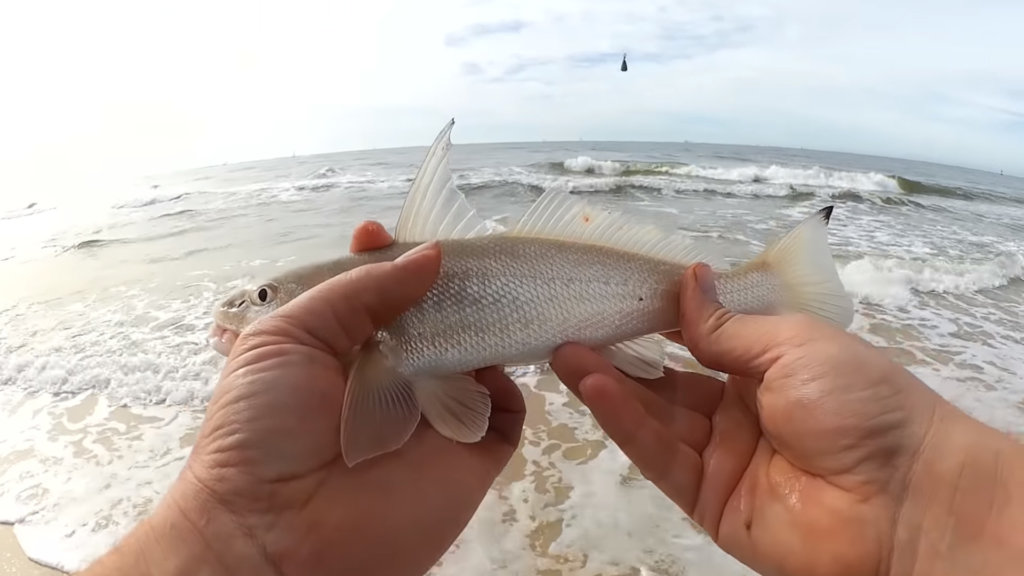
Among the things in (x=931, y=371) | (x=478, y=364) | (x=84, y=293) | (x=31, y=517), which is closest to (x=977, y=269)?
(x=931, y=371)

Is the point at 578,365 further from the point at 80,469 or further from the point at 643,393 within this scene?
the point at 80,469

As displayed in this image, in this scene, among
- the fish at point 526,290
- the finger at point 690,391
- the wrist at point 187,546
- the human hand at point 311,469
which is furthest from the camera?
the finger at point 690,391

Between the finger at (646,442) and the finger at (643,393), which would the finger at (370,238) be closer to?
the finger at (643,393)

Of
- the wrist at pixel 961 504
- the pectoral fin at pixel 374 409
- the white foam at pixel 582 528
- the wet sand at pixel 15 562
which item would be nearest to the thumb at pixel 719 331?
the wrist at pixel 961 504

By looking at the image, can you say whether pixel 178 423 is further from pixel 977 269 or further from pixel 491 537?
pixel 977 269

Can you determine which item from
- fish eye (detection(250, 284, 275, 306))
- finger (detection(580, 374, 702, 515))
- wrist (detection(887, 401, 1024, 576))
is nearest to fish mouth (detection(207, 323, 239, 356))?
fish eye (detection(250, 284, 275, 306))

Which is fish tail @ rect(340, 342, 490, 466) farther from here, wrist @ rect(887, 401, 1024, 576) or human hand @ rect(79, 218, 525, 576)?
wrist @ rect(887, 401, 1024, 576)

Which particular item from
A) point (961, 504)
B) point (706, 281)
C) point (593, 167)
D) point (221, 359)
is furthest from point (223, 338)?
point (593, 167)
